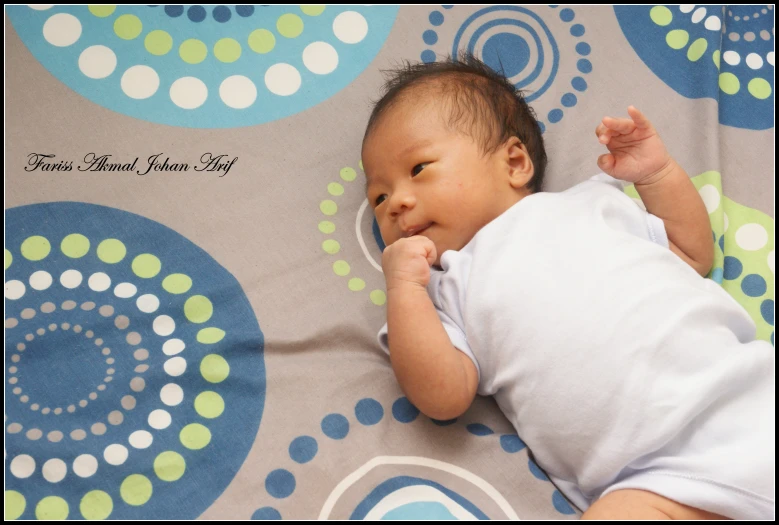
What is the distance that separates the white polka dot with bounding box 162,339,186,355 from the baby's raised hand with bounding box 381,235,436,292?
342 millimetres

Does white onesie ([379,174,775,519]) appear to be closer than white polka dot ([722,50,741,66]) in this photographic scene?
Yes

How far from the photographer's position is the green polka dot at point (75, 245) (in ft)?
3.91

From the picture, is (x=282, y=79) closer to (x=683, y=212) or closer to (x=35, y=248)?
(x=35, y=248)

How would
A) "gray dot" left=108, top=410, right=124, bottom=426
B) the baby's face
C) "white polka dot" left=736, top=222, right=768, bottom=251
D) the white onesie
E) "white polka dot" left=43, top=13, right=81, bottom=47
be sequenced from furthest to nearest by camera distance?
1. "white polka dot" left=43, top=13, right=81, bottom=47
2. "white polka dot" left=736, top=222, right=768, bottom=251
3. the baby's face
4. "gray dot" left=108, top=410, right=124, bottom=426
5. the white onesie

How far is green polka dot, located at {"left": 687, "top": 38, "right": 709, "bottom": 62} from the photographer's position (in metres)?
1.43

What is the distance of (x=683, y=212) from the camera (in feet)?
3.99

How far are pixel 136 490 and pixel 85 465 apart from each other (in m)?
0.08

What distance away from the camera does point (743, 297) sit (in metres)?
1.23

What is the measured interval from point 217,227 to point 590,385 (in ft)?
2.22

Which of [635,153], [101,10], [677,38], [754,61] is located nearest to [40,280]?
[101,10]

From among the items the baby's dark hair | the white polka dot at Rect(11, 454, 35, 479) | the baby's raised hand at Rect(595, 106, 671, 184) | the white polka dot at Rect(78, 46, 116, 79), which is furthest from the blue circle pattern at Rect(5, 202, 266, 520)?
the baby's raised hand at Rect(595, 106, 671, 184)

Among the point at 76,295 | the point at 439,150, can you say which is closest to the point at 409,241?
the point at 439,150

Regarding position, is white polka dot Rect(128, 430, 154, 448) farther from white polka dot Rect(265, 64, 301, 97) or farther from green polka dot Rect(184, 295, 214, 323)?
white polka dot Rect(265, 64, 301, 97)

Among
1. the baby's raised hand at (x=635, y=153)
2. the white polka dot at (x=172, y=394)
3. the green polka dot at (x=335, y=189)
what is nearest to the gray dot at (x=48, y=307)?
the white polka dot at (x=172, y=394)
